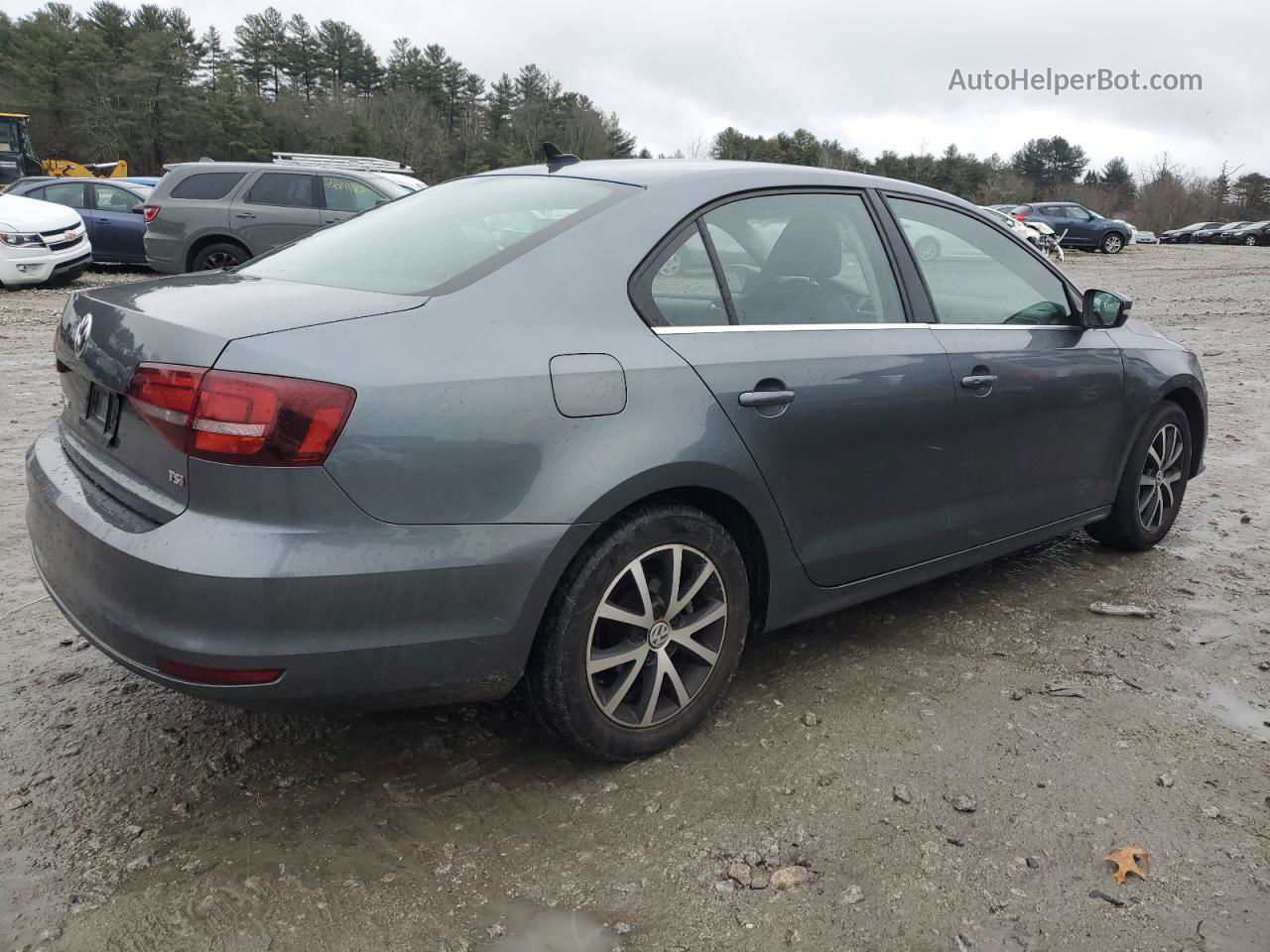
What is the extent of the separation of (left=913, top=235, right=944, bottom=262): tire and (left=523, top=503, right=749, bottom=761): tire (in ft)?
4.60

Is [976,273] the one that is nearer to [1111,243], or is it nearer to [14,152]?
[14,152]

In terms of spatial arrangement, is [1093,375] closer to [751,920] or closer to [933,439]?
[933,439]

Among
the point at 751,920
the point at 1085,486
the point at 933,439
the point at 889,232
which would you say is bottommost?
the point at 751,920

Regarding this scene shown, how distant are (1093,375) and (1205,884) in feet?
7.19

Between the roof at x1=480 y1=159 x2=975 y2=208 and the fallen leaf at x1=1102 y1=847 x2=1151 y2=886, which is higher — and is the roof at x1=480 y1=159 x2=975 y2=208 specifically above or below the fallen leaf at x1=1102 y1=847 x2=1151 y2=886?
above

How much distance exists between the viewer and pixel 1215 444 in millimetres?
6914

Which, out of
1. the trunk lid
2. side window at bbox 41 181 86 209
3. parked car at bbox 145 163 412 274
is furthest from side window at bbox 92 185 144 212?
the trunk lid

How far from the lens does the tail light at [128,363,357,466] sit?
2.14 m

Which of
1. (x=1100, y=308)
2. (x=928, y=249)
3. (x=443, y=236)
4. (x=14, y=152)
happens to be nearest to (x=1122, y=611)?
(x=1100, y=308)

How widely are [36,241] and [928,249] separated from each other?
42.2ft

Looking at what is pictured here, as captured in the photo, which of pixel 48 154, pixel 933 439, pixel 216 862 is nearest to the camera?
pixel 216 862

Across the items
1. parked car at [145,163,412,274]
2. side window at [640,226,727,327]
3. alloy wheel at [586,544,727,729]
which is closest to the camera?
alloy wheel at [586,544,727,729]

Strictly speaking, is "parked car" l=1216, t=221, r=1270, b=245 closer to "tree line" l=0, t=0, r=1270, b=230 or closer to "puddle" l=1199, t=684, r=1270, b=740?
"tree line" l=0, t=0, r=1270, b=230

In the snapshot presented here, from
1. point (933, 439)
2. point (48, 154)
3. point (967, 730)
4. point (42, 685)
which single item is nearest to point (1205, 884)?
point (967, 730)
